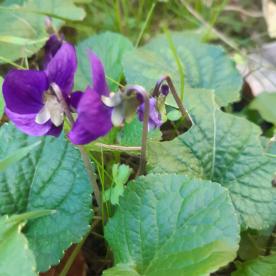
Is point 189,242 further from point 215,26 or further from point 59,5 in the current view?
point 215,26

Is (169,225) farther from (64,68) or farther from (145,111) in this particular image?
(64,68)

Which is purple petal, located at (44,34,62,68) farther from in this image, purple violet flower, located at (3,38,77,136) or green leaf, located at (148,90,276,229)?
green leaf, located at (148,90,276,229)

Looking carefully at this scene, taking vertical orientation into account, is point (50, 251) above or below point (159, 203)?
below

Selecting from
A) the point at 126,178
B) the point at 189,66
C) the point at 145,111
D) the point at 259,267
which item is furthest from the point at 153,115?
the point at 189,66

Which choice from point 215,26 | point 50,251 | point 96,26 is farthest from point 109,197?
point 215,26

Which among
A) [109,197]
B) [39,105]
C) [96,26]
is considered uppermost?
[39,105]

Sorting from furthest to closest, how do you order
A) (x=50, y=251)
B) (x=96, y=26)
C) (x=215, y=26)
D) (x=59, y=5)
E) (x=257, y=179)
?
1. (x=215, y=26)
2. (x=96, y=26)
3. (x=59, y=5)
4. (x=257, y=179)
5. (x=50, y=251)

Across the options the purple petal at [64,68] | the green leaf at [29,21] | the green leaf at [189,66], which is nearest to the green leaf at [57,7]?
the green leaf at [29,21]
